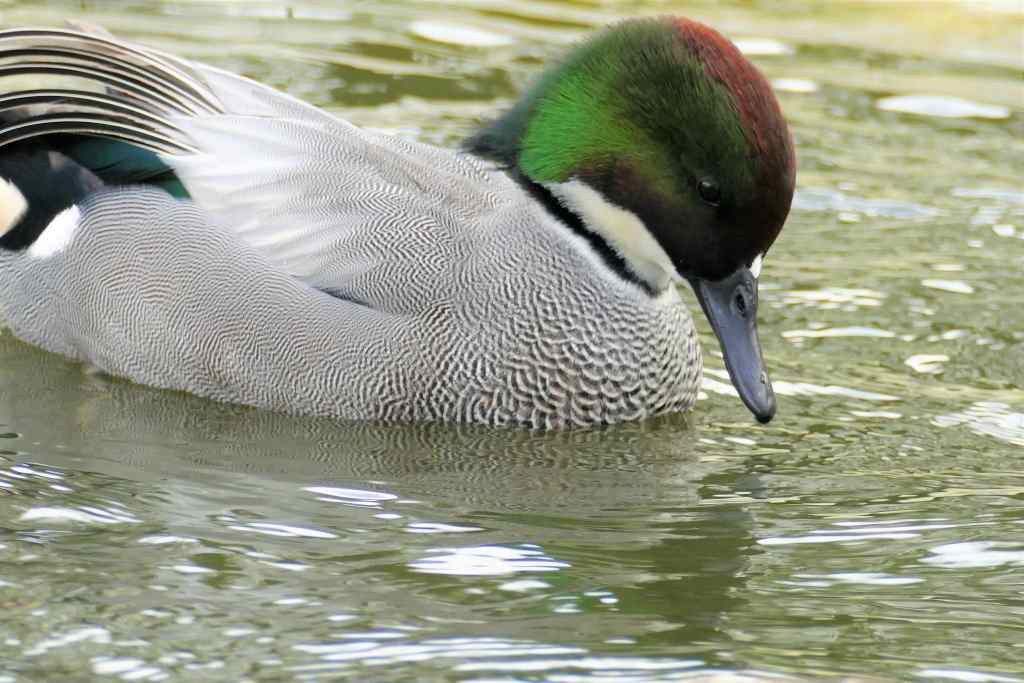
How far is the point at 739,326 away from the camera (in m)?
6.19

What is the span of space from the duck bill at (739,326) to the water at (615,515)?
264mm

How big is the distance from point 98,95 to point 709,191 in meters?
2.17

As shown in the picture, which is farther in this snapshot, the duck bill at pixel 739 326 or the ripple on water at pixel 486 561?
the duck bill at pixel 739 326

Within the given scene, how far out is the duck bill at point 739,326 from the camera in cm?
615

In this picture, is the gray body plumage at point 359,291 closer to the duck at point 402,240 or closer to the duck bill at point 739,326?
the duck at point 402,240

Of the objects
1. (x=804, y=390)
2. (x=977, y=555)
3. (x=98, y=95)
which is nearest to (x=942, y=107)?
(x=804, y=390)

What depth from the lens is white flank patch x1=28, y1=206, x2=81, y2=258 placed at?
6.85 m

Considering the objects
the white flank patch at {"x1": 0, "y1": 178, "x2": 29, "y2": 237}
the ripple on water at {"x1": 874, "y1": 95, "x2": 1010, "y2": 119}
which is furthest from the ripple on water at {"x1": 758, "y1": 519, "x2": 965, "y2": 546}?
the ripple on water at {"x1": 874, "y1": 95, "x2": 1010, "y2": 119}

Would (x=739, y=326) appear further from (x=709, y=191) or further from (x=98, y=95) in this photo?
(x=98, y=95)

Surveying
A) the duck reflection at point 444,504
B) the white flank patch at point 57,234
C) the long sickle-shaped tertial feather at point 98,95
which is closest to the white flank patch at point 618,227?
the duck reflection at point 444,504

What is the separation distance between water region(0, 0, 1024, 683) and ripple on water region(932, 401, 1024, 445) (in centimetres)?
2

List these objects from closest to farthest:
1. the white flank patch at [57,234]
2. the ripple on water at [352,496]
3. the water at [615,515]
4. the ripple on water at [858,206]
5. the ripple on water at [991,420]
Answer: the water at [615,515]
the ripple on water at [352,496]
the ripple on water at [991,420]
the white flank patch at [57,234]
the ripple on water at [858,206]

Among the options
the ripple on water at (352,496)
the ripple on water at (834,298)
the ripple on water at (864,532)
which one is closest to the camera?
the ripple on water at (864,532)

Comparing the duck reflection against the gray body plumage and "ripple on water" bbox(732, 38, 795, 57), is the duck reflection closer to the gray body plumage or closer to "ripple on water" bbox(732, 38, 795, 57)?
the gray body plumage
